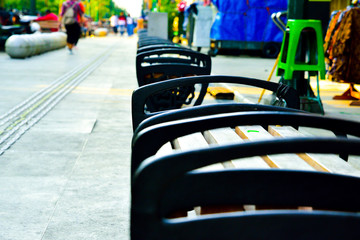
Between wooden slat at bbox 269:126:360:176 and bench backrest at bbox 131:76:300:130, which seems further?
bench backrest at bbox 131:76:300:130

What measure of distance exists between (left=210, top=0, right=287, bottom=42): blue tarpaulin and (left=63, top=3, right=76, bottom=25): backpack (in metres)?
Result: 5.30

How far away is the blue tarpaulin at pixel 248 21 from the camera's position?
1972cm

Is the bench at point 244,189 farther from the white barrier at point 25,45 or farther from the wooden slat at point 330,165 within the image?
the white barrier at point 25,45

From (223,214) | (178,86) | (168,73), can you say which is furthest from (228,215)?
(168,73)

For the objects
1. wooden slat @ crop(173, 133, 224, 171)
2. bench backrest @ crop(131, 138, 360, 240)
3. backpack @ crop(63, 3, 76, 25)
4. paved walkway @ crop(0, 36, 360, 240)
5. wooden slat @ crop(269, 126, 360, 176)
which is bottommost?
paved walkway @ crop(0, 36, 360, 240)

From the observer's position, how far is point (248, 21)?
19.9 meters

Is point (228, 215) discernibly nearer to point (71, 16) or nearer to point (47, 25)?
point (71, 16)

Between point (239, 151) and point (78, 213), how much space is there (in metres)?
2.29

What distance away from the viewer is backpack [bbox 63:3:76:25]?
67.2ft

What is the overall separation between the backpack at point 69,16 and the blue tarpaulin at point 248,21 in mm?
5302

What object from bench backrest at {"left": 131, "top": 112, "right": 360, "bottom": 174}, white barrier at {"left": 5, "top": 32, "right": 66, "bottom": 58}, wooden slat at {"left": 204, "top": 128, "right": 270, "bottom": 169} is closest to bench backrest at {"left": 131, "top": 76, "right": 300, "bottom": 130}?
wooden slat at {"left": 204, "top": 128, "right": 270, "bottom": 169}

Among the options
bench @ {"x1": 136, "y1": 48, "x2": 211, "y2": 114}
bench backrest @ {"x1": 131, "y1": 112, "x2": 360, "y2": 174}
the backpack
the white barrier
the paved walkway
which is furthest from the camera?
the backpack

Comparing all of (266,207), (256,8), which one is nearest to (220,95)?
(266,207)

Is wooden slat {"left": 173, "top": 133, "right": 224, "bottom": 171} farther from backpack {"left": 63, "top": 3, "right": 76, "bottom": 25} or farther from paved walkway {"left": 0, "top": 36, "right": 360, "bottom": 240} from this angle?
→ backpack {"left": 63, "top": 3, "right": 76, "bottom": 25}
